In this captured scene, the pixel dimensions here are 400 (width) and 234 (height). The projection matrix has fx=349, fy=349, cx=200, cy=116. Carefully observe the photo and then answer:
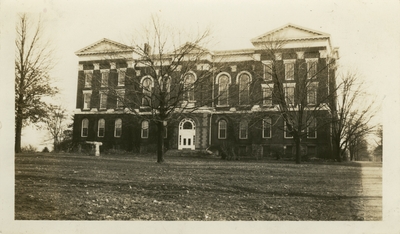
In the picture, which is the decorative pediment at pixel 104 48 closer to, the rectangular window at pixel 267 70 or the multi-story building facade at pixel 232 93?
the multi-story building facade at pixel 232 93

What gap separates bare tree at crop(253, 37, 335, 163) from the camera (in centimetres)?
919

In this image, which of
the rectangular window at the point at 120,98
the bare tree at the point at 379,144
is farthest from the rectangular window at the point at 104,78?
the bare tree at the point at 379,144

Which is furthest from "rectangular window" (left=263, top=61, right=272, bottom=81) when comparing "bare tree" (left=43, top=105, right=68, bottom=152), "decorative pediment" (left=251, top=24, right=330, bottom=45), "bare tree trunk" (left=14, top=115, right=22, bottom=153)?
"bare tree trunk" (left=14, top=115, right=22, bottom=153)

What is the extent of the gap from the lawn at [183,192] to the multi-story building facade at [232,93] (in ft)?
3.48

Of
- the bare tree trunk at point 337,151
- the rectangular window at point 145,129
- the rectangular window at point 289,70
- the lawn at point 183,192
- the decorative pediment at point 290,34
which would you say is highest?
the decorative pediment at point 290,34

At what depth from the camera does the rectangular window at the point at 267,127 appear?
381 inches

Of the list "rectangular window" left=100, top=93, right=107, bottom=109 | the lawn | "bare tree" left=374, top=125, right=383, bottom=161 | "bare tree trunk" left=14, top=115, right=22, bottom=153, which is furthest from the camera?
"rectangular window" left=100, top=93, right=107, bottom=109

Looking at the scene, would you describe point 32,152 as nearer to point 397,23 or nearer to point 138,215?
point 138,215

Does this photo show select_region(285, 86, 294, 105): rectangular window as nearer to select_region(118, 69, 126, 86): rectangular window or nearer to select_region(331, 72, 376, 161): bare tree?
A: select_region(331, 72, 376, 161): bare tree

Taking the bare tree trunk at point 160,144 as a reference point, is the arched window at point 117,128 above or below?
above

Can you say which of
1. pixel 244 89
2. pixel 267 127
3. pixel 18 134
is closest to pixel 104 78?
pixel 18 134

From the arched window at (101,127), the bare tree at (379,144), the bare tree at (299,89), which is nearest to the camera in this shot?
the bare tree at (379,144)

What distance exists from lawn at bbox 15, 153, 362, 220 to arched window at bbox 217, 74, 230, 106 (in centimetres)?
199

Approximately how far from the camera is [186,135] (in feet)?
37.2
